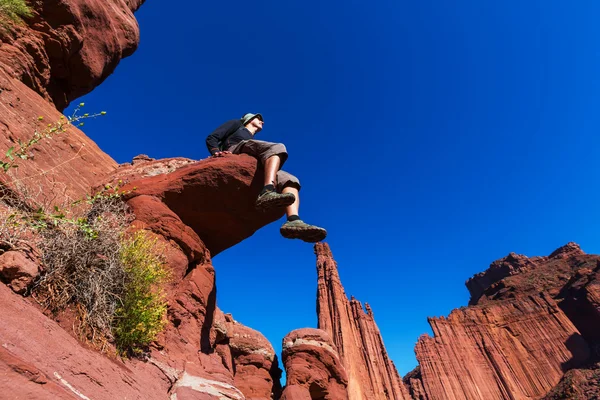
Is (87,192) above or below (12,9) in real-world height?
below

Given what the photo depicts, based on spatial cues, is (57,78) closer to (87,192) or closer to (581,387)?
(87,192)

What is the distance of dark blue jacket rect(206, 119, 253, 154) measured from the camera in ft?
22.8

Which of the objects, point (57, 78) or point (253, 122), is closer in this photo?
point (253, 122)

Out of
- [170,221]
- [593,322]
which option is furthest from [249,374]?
[593,322]

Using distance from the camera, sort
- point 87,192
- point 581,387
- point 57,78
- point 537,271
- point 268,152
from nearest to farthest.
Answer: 1. point 268,152
2. point 87,192
3. point 57,78
4. point 581,387
5. point 537,271

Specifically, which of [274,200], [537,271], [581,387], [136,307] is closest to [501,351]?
[537,271]

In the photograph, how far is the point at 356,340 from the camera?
6506cm

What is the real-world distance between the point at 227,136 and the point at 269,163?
75.2 inches

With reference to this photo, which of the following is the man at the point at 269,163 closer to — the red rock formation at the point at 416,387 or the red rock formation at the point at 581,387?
the red rock formation at the point at 581,387

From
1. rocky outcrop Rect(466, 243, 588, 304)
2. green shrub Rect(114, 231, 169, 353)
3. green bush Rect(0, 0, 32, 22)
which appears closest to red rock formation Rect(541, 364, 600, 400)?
rocky outcrop Rect(466, 243, 588, 304)

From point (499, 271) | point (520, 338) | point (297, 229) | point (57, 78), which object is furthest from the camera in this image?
point (499, 271)

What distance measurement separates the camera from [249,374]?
44.4 ft

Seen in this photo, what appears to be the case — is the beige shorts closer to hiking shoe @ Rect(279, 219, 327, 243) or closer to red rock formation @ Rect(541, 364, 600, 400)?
hiking shoe @ Rect(279, 219, 327, 243)

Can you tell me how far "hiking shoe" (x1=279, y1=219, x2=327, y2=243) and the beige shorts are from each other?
0.91 m
